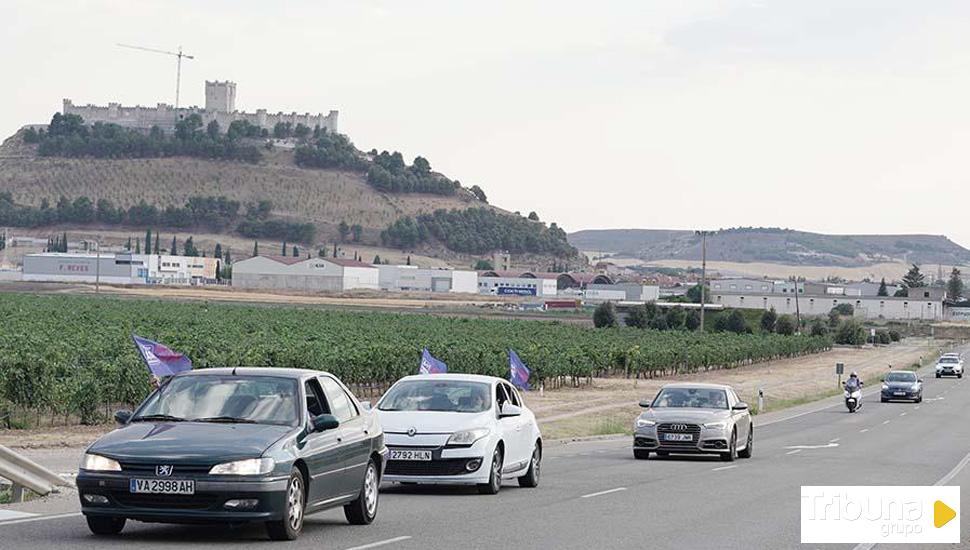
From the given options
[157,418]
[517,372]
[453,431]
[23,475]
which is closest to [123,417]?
[157,418]

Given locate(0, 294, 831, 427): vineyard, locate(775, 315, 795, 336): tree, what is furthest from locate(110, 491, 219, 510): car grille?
locate(775, 315, 795, 336): tree

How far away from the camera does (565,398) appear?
5881cm

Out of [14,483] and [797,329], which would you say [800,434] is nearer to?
[14,483]

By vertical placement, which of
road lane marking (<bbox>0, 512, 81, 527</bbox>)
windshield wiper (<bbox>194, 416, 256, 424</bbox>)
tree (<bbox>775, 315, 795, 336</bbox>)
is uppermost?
windshield wiper (<bbox>194, 416, 256, 424</bbox>)

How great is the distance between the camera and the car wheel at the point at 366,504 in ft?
52.6

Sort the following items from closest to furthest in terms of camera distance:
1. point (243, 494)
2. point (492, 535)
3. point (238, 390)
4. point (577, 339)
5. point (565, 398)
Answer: point (243, 494) → point (238, 390) → point (492, 535) → point (565, 398) → point (577, 339)

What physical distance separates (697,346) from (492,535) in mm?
80939

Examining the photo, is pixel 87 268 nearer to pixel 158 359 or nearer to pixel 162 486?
pixel 158 359

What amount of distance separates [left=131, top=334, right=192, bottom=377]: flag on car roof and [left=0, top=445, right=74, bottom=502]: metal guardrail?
10.8m

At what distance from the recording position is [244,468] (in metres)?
13.4

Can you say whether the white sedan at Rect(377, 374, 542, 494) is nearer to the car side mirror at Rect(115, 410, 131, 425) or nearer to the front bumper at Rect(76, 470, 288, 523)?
the car side mirror at Rect(115, 410, 131, 425)

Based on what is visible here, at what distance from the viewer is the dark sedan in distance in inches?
2591

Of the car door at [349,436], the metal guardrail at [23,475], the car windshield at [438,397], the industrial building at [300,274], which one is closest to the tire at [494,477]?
the car windshield at [438,397]

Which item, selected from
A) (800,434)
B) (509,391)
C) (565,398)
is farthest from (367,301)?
(509,391)
